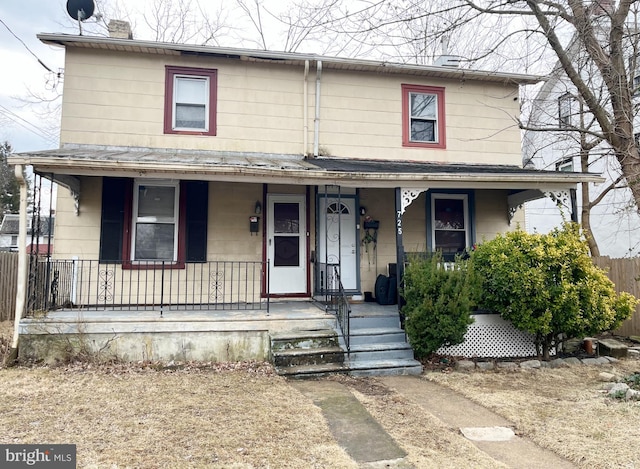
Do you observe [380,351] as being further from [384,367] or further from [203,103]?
[203,103]

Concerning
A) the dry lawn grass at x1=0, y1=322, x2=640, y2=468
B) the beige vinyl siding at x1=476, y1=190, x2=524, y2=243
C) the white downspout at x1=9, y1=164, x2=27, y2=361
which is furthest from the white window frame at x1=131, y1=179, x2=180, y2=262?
the beige vinyl siding at x1=476, y1=190, x2=524, y2=243

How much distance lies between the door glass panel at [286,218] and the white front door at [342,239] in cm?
47

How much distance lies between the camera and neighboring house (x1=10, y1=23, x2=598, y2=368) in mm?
7152

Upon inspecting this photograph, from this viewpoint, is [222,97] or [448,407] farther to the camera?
[222,97]

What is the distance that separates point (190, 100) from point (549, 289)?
7.01 metres

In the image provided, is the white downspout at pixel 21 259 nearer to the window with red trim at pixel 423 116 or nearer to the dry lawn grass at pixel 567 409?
the dry lawn grass at pixel 567 409

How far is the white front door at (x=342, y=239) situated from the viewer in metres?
8.03

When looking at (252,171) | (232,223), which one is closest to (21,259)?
(232,223)

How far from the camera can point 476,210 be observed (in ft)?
28.9

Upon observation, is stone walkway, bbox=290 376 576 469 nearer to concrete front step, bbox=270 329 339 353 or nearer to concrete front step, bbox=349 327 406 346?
concrete front step, bbox=270 329 339 353

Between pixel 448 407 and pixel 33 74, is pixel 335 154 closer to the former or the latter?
pixel 448 407

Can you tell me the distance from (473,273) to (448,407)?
228 centimetres

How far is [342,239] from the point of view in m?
8.15

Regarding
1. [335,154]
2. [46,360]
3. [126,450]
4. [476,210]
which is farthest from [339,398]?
[476,210]
